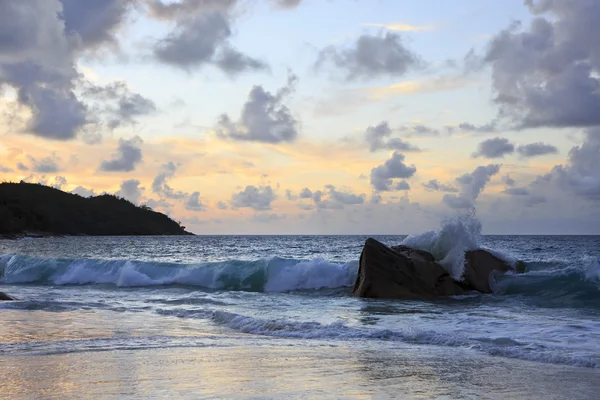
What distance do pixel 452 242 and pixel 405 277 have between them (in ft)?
12.7

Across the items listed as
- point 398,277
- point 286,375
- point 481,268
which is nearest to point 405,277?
point 398,277

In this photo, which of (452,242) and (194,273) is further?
(194,273)

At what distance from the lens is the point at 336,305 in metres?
17.0

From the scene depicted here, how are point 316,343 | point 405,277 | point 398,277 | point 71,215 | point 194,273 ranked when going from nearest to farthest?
1. point 316,343
2. point 398,277
3. point 405,277
4. point 194,273
5. point 71,215

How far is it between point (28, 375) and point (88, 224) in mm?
169222

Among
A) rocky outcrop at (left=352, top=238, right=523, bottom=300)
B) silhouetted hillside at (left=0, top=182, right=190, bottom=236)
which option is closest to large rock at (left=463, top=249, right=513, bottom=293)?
rocky outcrop at (left=352, top=238, right=523, bottom=300)

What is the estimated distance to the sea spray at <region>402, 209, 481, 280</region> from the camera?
2141cm

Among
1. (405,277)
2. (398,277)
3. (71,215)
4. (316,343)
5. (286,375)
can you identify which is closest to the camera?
(286,375)

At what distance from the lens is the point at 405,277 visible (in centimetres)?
1889

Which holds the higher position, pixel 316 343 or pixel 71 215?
pixel 71 215

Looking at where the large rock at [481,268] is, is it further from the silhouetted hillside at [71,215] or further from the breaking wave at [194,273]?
the silhouetted hillside at [71,215]

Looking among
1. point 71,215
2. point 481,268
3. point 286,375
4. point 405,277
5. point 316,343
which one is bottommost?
point 316,343

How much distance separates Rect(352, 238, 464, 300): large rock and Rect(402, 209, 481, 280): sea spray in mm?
1373

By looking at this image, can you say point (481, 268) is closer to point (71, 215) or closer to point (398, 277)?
point (398, 277)
